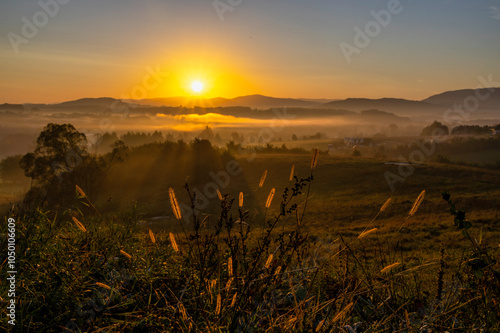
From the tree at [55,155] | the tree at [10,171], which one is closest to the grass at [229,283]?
the tree at [55,155]

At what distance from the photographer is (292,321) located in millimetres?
3166

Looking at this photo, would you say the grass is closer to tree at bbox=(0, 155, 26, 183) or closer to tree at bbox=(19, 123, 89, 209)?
tree at bbox=(19, 123, 89, 209)

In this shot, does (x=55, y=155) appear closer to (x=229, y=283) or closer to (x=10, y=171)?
(x=229, y=283)

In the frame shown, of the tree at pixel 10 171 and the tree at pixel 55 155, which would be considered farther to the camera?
the tree at pixel 10 171

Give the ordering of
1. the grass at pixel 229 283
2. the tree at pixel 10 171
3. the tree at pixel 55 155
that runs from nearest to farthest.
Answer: the grass at pixel 229 283
the tree at pixel 55 155
the tree at pixel 10 171

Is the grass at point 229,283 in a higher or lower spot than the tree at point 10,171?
higher

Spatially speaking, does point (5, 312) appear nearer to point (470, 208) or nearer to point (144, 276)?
point (144, 276)

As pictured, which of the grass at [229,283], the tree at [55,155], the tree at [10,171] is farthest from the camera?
the tree at [10,171]

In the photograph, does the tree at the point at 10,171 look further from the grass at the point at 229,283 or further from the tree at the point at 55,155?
the grass at the point at 229,283

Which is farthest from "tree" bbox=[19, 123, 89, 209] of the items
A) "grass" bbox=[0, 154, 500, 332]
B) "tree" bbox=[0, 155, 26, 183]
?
"tree" bbox=[0, 155, 26, 183]

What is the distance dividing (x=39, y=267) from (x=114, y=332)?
164 centimetres

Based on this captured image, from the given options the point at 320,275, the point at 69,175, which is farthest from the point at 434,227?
the point at 69,175

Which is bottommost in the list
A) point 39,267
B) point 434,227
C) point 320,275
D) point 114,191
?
point 114,191

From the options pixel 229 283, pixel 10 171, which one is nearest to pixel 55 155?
pixel 229 283
